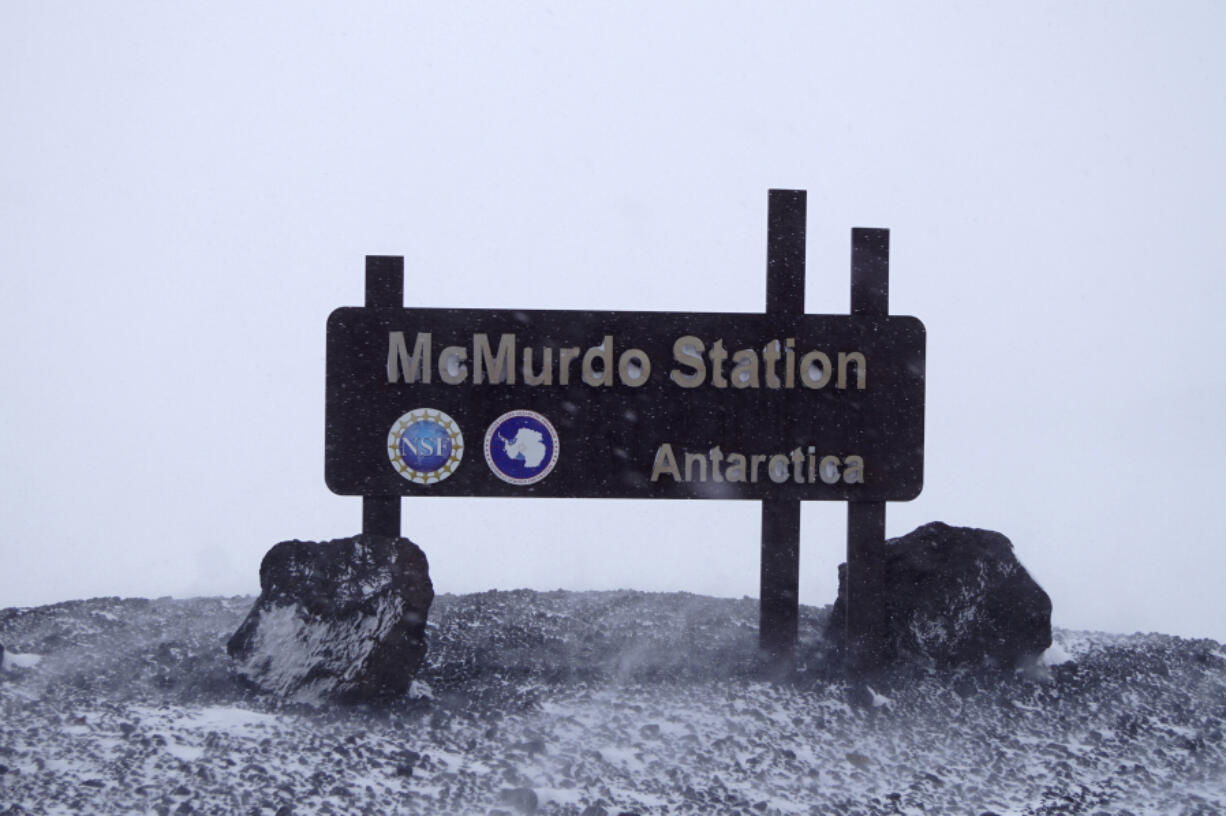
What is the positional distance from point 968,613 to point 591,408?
3.52m

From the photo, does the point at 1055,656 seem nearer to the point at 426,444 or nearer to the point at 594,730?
the point at 594,730

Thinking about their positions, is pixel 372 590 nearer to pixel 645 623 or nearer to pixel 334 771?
pixel 334 771

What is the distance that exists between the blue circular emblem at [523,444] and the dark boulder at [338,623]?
113cm

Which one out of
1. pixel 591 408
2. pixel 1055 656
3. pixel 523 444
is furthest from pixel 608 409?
pixel 1055 656

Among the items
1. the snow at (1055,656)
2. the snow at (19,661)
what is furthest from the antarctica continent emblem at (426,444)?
the snow at (1055,656)

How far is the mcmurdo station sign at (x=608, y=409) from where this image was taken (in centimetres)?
923

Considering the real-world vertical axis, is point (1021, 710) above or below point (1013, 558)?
below

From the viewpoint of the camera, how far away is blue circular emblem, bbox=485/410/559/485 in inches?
363

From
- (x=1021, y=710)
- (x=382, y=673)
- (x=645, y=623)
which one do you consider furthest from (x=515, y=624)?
(x=1021, y=710)

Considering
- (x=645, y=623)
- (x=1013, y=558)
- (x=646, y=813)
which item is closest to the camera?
(x=646, y=813)

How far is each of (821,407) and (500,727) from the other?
3.65 meters

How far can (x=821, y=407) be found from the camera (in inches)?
368

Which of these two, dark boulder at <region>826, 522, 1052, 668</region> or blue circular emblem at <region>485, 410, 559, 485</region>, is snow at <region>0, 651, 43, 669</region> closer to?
blue circular emblem at <region>485, 410, 559, 485</region>

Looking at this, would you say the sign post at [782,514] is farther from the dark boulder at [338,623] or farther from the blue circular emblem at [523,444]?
the dark boulder at [338,623]
